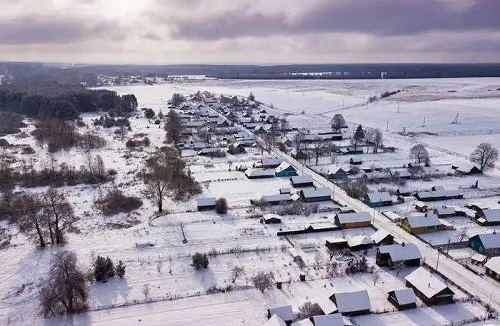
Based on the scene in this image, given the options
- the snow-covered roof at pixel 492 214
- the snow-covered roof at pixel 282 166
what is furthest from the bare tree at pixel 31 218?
the snow-covered roof at pixel 492 214

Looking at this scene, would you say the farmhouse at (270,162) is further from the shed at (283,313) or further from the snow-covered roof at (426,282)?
the shed at (283,313)

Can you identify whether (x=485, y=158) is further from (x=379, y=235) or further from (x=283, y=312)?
(x=283, y=312)

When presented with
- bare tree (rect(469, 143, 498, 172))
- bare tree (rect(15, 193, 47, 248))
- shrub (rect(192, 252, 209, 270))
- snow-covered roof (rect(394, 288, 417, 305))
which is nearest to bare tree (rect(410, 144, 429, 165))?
bare tree (rect(469, 143, 498, 172))

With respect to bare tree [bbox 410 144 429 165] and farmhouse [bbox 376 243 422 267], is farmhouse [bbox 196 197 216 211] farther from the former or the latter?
bare tree [bbox 410 144 429 165]

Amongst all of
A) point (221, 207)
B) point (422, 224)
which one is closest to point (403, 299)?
point (422, 224)

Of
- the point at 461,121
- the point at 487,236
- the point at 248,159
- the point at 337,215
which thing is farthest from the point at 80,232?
the point at 461,121

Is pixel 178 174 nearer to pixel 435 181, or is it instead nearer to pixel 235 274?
pixel 235 274
